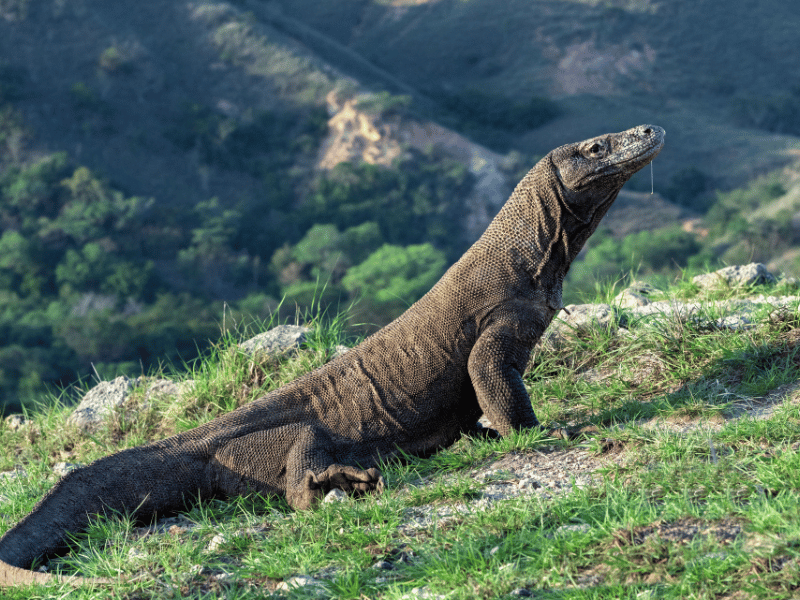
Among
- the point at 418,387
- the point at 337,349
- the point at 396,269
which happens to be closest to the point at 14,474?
the point at 337,349

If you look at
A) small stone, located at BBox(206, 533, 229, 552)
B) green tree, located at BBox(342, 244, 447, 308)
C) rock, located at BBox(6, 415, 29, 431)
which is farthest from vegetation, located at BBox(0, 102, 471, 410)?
small stone, located at BBox(206, 533, 229, 552)

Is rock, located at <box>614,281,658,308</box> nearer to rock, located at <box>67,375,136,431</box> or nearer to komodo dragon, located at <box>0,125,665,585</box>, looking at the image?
komodo dragon, located at <box>0,125,665,585</box>

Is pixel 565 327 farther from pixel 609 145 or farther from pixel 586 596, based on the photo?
pixel 586 596

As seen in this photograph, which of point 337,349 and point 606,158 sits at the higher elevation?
point 606,158

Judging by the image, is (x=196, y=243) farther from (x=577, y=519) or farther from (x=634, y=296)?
(x=577, y=519)

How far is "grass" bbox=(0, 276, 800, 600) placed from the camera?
8.33 feet

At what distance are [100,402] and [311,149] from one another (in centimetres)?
6410

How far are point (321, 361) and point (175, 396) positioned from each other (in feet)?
3.48

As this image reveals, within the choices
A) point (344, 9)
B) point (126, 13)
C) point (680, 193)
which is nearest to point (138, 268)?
point (126, 13)

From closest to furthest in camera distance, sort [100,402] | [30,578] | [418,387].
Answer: [30,578]
[418,387]
[100,402]

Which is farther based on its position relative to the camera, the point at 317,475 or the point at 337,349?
the point at 337,349

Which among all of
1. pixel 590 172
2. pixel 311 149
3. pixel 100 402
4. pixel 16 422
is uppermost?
pixel 590 172

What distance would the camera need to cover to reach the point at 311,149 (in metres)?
68.2

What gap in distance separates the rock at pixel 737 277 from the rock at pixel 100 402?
13.4 feet
